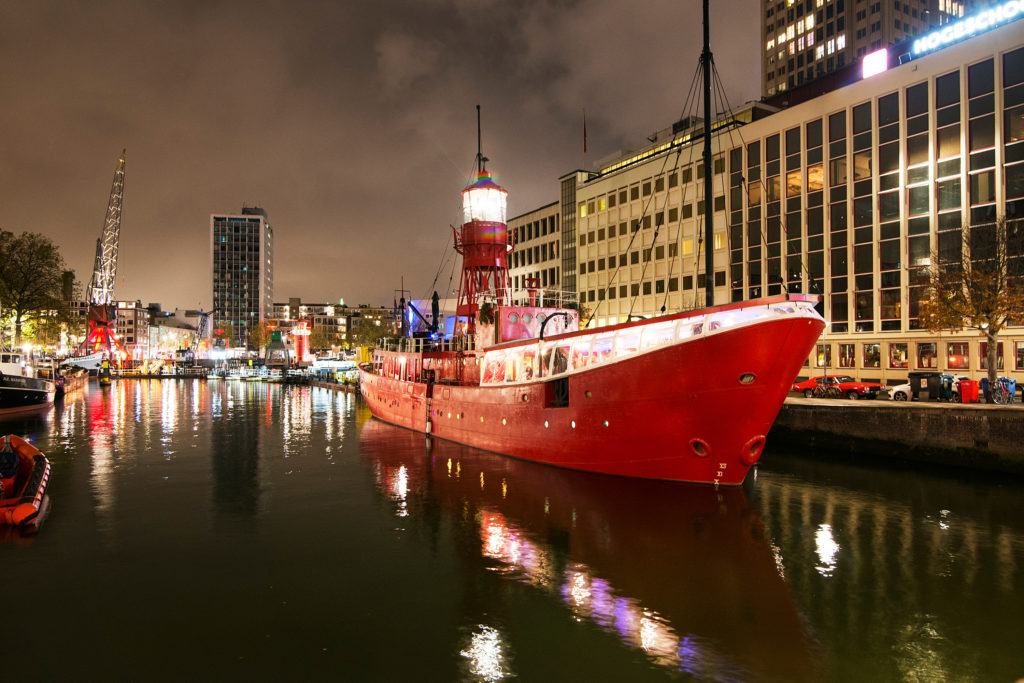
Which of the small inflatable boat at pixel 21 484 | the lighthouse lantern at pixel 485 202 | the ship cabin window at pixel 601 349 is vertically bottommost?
the small inflatable boat at pixel 21 484

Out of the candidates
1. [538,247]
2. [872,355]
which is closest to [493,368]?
[872,355]

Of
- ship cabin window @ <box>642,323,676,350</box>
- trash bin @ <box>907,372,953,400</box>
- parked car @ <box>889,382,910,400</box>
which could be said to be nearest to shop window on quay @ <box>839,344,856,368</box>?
parked car @ <box>889,382,910,400</box>

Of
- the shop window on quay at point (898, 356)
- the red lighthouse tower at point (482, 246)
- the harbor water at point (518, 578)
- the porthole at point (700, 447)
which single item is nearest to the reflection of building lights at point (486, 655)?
the harbor water at point (518, 578)

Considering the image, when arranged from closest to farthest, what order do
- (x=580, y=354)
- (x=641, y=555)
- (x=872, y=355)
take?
1. (x=641, y=555)
2. (x=580, y=354)
3. (x=872, y=355)

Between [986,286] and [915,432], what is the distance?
1185 cm

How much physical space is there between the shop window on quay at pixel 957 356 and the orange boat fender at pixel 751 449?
1327 inches

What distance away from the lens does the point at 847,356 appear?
5050cm

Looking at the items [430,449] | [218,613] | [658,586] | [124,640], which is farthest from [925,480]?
[124,640]

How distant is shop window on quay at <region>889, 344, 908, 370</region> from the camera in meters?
46.4

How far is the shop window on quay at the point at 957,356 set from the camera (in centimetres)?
4275

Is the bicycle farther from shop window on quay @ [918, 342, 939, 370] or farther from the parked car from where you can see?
shop window on quay @ [918, 342, 939, 370]

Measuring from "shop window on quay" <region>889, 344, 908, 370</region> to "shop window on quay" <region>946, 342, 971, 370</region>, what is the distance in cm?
302

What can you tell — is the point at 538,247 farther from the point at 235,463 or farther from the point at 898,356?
the point at 235,463

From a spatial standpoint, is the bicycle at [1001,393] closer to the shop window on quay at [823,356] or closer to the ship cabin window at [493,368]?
the shop window on quay at [823,356]
